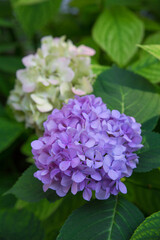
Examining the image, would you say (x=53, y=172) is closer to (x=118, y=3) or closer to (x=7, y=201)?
(x=7, y=201)

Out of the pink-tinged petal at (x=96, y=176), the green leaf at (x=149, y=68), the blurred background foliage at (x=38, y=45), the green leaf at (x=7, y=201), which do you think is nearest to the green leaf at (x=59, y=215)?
the blurred background foliage at (x=38, y=45)

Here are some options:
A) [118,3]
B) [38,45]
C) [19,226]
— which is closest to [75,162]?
[19,226]

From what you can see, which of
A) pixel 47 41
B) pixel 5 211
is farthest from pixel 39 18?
pixel 5 211

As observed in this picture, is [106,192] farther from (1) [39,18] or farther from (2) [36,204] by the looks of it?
(1) [39,18]

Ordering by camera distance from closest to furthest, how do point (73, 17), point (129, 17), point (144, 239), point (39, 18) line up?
point (144, 239) < point (129, 17) < point (39, 18) < point (73, 17)

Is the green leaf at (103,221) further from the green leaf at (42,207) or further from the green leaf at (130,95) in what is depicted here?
the green leaf at (42,207)
